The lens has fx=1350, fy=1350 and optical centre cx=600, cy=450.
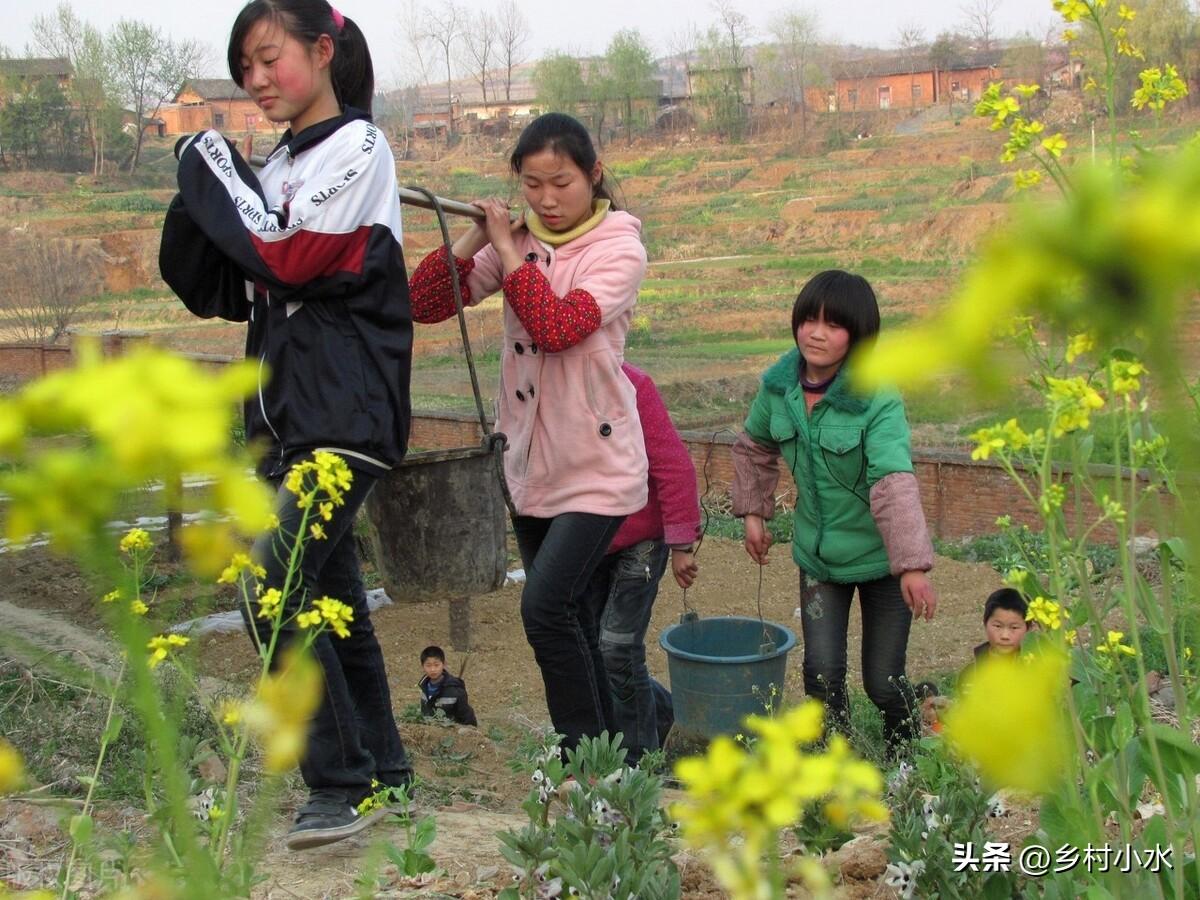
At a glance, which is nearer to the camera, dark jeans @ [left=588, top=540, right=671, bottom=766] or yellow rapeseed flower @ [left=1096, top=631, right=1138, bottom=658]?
yellow rapeseed flower @ [left=1096, top=631, right=1138, bottom=658]

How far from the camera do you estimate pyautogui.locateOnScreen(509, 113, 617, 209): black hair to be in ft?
9.76

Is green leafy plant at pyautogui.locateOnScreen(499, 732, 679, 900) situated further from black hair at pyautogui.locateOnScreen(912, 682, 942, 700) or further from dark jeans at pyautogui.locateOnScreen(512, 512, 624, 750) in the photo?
black hair at pyautogui.locateOnScreen(912, 682, 942, 700)

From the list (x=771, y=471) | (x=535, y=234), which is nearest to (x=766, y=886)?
(x=535, y=234)

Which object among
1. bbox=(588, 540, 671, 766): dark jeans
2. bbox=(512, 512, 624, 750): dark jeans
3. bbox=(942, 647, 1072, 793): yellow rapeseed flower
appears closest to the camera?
bbox=(942, 647, 1072, 793): yellow rapeseed flower

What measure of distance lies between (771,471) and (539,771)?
1.81 metres

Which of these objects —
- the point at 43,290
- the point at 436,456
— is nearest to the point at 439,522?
the point at 436,456

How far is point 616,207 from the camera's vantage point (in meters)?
3.22

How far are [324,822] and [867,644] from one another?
1686 millimetres

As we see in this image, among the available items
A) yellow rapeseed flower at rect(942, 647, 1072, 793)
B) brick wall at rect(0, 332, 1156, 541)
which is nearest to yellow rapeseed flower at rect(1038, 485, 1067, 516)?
yellow rapeseed flower at rect(942, 647, 1072, 793)

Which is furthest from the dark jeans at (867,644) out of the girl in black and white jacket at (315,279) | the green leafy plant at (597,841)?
the green leafy plant at (597,841)

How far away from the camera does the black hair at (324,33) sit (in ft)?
8.06

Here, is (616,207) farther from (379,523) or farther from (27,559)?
(27,559)

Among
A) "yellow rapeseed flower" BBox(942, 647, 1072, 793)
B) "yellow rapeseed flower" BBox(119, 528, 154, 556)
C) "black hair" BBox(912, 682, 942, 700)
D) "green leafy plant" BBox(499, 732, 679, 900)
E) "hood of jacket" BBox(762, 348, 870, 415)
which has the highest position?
"yellow rapeseed flower" BBox(942, 647, 1072, 793)

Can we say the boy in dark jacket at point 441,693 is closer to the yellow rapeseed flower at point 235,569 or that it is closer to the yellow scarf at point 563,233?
the yellow scarf at point 563,233
